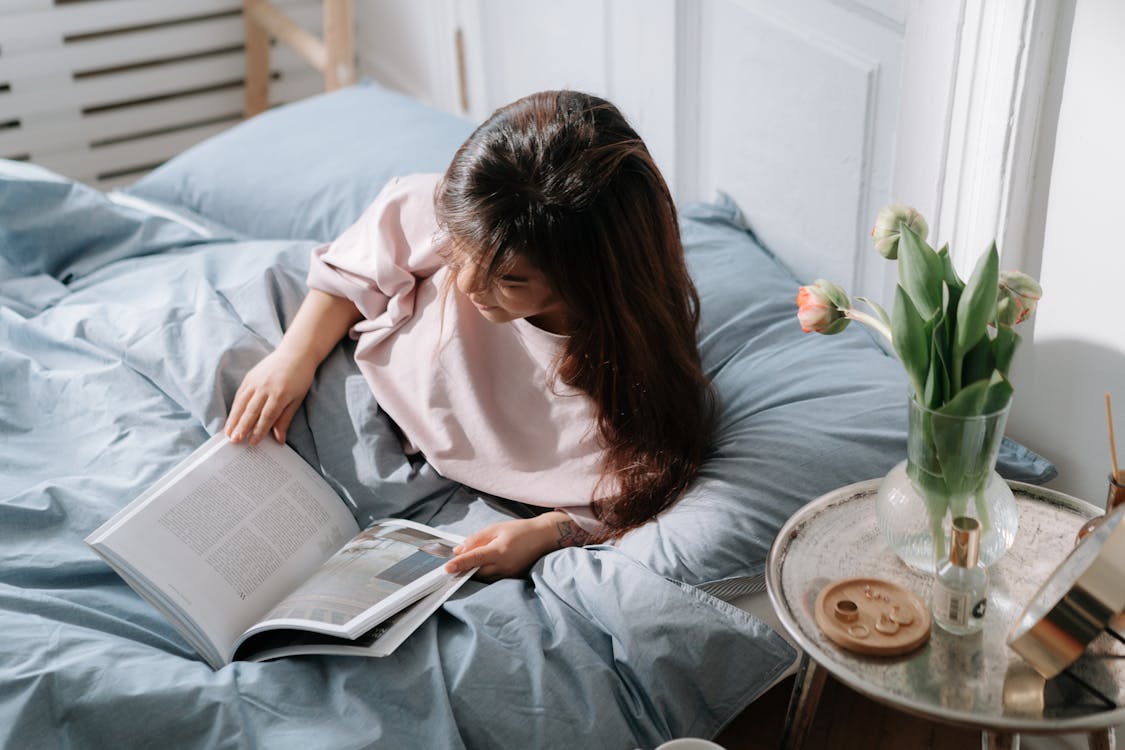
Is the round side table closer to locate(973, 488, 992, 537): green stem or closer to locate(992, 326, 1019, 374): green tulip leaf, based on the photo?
locate(973, 488, 992, 537): green stem

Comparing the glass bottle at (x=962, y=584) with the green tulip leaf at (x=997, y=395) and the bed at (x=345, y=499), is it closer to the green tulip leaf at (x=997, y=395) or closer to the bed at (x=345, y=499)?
the green tulip leaf at (x=997, y=395)

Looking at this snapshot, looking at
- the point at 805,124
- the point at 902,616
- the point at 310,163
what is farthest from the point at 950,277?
the point at 310,163

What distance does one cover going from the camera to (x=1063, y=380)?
3.98 ft

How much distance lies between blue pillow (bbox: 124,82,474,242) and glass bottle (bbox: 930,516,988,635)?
3.51 feet

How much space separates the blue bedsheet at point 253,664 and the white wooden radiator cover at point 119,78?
126 cm

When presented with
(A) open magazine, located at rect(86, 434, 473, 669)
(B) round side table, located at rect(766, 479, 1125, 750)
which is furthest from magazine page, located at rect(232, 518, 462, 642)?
(B) round side table, located at rect(766, 479, 1125, 750)

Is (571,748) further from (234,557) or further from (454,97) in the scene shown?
(454,97)

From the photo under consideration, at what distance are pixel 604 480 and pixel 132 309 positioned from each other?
0.67m

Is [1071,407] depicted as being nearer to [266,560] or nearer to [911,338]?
[911,338]

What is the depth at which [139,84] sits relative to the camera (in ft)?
8.92

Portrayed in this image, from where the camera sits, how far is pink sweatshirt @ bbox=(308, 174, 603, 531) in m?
1.30

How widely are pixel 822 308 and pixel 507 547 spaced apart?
436mm

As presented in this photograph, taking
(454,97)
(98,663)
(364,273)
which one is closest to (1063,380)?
(364,273)

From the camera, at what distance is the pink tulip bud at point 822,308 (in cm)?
96
